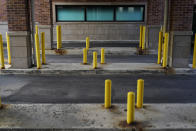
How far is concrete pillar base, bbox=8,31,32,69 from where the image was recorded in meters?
10.6

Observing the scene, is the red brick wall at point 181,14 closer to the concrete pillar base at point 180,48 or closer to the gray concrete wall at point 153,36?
the concrete pillar base at point 180,48

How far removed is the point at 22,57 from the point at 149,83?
5.79m

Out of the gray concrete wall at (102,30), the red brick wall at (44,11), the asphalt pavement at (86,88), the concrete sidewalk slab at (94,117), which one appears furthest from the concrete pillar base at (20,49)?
the gray concrete wall at (102,30)

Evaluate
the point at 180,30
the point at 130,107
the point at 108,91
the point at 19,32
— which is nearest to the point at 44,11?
the point at 19,32

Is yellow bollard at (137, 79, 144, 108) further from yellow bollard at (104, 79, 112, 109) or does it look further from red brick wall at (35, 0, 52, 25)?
red brick wall at (35, 0, 52, 25)

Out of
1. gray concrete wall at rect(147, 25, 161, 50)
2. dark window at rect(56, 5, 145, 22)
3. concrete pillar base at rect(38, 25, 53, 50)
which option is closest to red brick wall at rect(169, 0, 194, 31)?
gray concrete wall at rect(147, 25, 161, 50)

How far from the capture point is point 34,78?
9.98 m

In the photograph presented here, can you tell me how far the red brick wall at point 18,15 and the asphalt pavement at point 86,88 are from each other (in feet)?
7.37

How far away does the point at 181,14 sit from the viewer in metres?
10.5

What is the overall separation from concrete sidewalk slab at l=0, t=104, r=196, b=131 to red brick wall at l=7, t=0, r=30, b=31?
5160mm

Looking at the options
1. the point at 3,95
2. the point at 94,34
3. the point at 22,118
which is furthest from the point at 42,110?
the point at 94,34

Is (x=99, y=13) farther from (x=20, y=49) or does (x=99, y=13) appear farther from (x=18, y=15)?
(x=20, y=49)

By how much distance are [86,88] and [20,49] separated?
4105 mm

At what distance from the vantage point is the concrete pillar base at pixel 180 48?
10.6 metres
